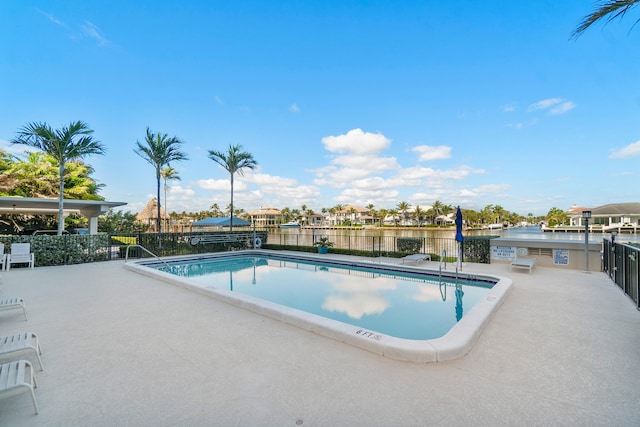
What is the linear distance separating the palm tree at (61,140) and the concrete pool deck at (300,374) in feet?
29.0

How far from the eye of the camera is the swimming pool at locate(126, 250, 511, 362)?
3484mm

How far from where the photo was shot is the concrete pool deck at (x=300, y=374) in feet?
7.16

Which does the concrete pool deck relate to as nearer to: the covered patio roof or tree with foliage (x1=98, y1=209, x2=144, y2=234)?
the covered patio roof

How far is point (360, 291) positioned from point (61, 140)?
40.5ft

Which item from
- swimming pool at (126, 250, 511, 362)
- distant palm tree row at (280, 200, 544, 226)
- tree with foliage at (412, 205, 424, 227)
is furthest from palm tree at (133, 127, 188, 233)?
tree with foliage at (412, 205, 424, 227)

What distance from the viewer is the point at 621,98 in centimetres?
1140

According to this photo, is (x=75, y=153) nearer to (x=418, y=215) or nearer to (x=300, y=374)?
(x=300, y=374)

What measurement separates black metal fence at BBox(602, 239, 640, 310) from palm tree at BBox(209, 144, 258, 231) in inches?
636

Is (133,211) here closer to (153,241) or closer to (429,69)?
(153,241)

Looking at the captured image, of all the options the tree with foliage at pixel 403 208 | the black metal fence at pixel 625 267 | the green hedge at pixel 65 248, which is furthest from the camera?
the tree with foliage at pixel 403 208

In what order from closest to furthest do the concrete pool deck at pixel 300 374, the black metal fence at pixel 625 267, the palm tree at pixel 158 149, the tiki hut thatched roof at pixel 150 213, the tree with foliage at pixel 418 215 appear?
the concrete pool deck at pixel 300 374, the black metal fence at pixel 625 267, the palm tree at pixel 158 149, the tiki hut thatched roof at pixel 150 213, the tree with foliage at pixel 418 215

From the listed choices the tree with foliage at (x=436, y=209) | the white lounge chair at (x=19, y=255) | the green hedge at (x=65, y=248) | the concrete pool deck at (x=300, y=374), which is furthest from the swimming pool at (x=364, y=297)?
the tree with foliage at (x=436, y=209)

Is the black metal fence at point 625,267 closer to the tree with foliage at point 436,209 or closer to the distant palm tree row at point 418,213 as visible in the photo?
the distant palm tree row at point 418,213

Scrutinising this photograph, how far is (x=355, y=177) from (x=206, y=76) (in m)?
33.3
